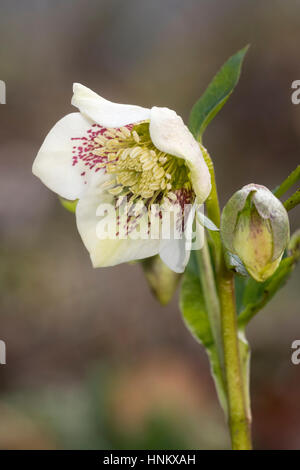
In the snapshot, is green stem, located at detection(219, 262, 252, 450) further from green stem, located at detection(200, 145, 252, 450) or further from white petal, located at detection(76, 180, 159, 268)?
white petal, located at detection(76, 180, 159, 268)

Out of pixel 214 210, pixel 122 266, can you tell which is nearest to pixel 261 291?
pixel 214 210

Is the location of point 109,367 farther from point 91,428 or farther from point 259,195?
point 259,195

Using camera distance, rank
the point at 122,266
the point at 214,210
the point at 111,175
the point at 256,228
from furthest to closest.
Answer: the point at 122,266 → the point at 111,175 → the point at 214,210 → the point at 256,228

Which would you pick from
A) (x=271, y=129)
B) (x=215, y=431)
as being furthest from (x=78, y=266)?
(x=271, y=129)

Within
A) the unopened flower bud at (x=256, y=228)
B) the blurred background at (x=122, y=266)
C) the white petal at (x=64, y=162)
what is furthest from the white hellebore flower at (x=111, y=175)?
the blurred background at (x=122, y=266)

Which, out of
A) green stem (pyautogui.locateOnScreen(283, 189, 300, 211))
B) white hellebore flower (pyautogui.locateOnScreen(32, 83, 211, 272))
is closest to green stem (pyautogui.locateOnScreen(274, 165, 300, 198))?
green stem (pyautogui.locateOnScreen(283, 189, 300, 211))

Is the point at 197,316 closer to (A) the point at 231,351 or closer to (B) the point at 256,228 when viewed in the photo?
(A) the point at 231,351
